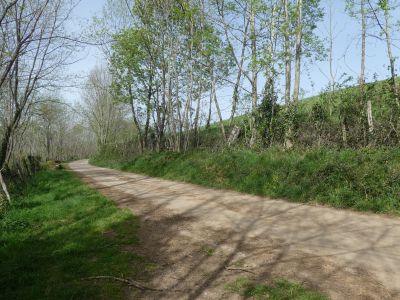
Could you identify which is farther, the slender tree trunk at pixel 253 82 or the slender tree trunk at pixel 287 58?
the slender tree trunk at pixel 253 82

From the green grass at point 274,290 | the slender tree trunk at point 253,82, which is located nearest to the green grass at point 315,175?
the slender tree trunk at point 253,82

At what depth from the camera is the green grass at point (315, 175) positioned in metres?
8.68

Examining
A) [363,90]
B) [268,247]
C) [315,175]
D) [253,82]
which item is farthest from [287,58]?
[268,247]

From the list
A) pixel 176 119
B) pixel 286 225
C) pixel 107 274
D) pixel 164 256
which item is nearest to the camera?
pixel 107 274

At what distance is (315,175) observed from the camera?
1004 centimetres

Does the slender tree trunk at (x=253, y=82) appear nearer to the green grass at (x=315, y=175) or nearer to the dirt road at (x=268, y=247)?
the green grass at (x=315, y=175)

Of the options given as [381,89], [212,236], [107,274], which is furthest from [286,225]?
[381,89]

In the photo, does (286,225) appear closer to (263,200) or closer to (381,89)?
(263,200)

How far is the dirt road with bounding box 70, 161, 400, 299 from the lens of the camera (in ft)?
14.7

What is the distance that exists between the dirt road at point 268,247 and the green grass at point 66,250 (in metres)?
0.48

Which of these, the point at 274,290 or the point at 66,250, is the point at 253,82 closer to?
the point at 66,250

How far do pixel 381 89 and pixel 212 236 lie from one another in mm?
10217

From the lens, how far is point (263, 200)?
32.7 ft

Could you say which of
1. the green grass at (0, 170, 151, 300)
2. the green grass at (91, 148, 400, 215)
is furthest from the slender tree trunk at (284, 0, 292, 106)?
the green grass at (0, 170, 151, 300)
